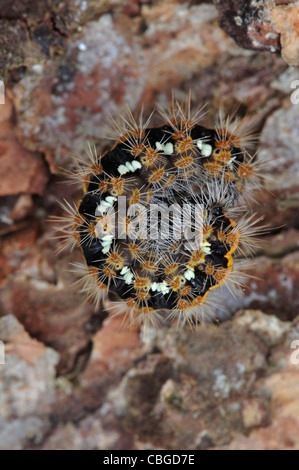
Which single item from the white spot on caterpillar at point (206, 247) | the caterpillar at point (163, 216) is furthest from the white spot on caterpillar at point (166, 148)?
the white spot on caterpillar at point (206, 247)

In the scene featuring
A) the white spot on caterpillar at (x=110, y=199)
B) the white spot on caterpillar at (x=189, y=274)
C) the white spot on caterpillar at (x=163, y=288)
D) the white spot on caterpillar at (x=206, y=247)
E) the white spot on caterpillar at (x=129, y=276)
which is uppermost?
the white spot on caterpillar at (x=110, y=199)

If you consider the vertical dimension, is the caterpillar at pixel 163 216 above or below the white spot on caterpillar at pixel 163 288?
above

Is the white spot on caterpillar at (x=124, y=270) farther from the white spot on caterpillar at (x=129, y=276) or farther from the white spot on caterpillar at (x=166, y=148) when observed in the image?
the white spot on caterpillar at (x=166, y=148)

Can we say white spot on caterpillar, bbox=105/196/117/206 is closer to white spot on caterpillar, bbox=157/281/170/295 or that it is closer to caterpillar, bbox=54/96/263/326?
caterpillar, bbox=54/96/263/326

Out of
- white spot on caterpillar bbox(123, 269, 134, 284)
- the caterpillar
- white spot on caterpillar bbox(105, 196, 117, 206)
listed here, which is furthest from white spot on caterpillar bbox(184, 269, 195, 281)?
white spot on caterpillar bbox(105, 196, 117, 206)

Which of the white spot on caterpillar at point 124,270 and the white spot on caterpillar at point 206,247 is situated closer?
the white spot on caterpillar at point 206,247

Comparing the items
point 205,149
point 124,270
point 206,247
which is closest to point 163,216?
point 206,247
